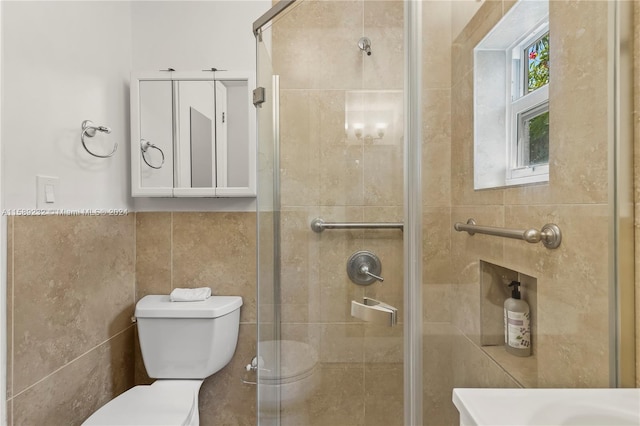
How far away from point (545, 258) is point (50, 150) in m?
1.53

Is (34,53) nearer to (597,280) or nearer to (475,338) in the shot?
(475,338)

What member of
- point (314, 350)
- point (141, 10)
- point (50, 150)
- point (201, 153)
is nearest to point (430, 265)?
point (314, 350)

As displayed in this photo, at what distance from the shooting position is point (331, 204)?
3.28 ft

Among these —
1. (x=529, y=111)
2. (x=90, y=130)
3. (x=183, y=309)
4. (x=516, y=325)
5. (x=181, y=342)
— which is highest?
(x=90, y=130)

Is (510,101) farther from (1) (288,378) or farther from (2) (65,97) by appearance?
(2) (65,97)

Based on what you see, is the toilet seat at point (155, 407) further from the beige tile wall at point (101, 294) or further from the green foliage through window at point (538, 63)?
the green foliage through window at point (538, 63)

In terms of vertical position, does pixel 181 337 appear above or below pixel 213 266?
below

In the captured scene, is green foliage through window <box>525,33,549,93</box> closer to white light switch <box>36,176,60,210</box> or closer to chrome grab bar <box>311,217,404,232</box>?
chrome grab bar <box>311,217,404,232</box>

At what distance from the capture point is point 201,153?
5.36 ft

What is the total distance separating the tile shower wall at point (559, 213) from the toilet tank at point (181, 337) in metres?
1.02

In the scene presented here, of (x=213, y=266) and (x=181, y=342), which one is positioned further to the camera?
(x=213, y=266)

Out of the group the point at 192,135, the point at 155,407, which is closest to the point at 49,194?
the point at 192,135

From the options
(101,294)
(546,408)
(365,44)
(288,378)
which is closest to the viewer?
(546,408)

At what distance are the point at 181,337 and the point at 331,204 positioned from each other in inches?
37.1
